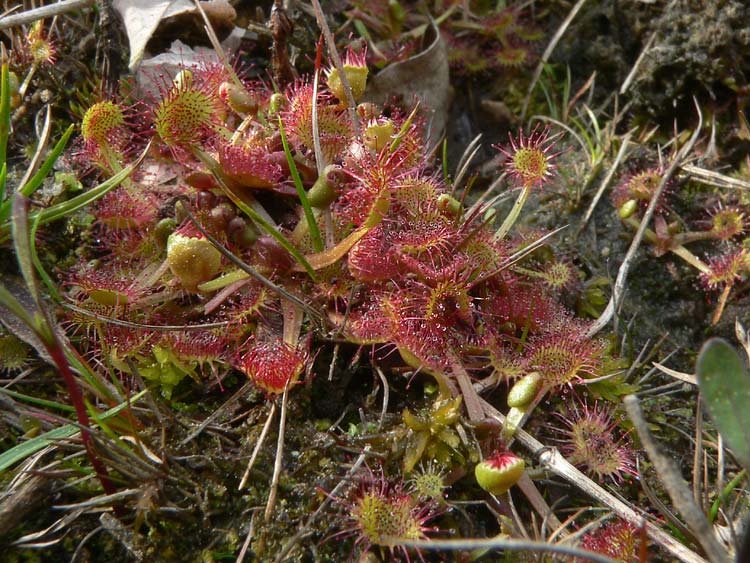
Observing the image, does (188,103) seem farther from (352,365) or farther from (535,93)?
(535,93)

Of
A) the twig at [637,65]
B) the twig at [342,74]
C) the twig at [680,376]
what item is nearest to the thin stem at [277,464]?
the twig at [342,74]

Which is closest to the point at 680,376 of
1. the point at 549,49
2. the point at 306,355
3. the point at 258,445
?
the point at 306,355

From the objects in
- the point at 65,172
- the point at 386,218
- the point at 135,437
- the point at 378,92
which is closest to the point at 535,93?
the point at 378,92

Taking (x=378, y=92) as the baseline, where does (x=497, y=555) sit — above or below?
below

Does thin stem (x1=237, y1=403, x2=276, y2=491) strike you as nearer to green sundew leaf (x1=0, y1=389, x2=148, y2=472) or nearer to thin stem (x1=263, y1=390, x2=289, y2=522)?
thin stem (x1=263, y1=390, x2=289, y2=522)

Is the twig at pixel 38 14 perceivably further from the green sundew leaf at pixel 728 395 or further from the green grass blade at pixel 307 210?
the green sundew leaf at pixel 728 395

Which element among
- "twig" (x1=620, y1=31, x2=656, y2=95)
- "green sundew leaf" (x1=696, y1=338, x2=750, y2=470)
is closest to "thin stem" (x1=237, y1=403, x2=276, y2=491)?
"green sundew leaf" (x1=696, y1=338, x2=750, y2=470)
